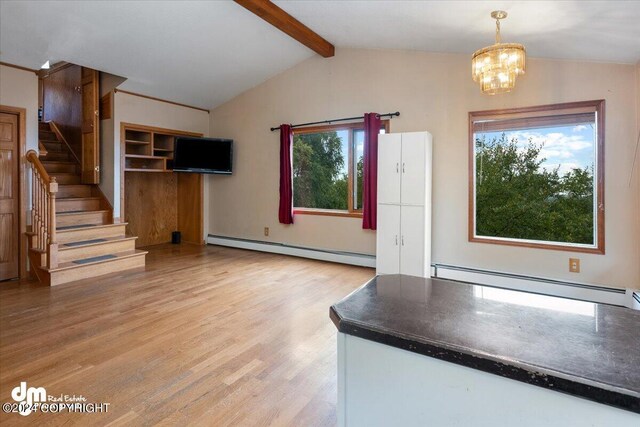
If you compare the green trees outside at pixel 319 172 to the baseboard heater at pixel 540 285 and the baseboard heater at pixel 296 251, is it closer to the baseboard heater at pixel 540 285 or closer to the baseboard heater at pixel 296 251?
the baseboard heater at pixel 296 251

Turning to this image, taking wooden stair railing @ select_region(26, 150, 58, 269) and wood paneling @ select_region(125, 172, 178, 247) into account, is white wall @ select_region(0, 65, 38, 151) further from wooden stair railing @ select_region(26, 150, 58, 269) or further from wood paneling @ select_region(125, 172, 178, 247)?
wood paneling @ select_region(125, 172, 178, 247)

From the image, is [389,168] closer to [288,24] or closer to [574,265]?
[288,24]

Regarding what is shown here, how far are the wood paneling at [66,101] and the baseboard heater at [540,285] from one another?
599cm

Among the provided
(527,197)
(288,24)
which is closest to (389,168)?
(527,197)

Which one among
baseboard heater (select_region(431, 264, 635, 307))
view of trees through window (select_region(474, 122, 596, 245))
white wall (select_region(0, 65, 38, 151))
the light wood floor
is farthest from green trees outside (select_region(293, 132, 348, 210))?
white wall (select_region(0, 65, 38, 151))

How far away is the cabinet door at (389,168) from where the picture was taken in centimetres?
430

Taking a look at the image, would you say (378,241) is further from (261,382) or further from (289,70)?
(289,70)

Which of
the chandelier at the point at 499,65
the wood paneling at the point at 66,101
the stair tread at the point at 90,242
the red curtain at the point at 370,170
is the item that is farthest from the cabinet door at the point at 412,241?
the wood paneling at the point at 66,101

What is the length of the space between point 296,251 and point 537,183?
11.2 ft

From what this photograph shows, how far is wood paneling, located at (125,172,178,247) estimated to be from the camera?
247 inches

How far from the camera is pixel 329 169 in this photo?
541 centimetres

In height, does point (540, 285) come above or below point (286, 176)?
below

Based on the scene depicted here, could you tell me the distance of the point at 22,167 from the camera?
434cm

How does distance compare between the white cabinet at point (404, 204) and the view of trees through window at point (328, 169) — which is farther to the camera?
the view of trees through window at point (328, 169)
